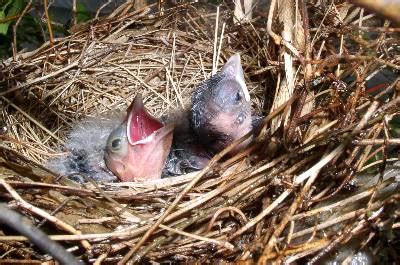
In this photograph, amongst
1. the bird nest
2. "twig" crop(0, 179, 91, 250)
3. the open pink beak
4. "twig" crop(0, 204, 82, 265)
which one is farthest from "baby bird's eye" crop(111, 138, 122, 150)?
"twig" crop(0, 204, 82, 265)

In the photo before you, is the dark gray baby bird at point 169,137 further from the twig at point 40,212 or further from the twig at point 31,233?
the twig at point 31,233

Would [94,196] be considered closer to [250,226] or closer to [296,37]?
[250,226]

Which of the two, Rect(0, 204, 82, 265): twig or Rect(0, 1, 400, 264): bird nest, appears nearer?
Rect(0, 204, 82, 265): twig

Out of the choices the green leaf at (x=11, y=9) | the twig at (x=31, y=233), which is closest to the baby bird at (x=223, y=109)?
the green leaf at (x=11, y=9)

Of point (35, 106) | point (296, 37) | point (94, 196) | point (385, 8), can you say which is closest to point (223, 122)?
point (296, 37)

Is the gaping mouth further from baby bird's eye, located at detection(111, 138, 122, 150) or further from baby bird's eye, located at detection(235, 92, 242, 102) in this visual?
baby bird's eye, located at detection(235, 92, 242, 102)

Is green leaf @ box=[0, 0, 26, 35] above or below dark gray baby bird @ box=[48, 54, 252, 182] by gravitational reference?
above
